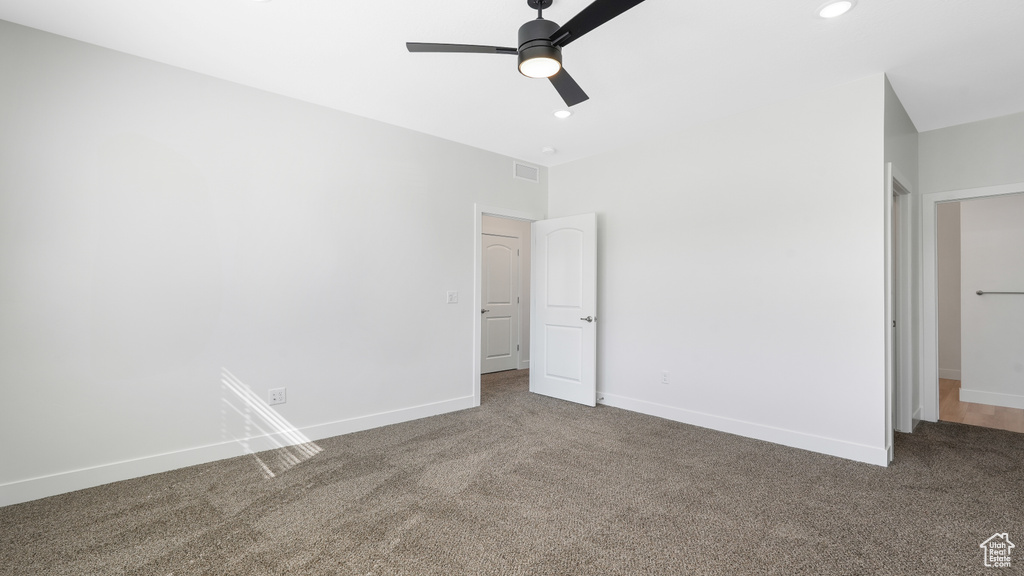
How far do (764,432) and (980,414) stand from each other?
2.50 m

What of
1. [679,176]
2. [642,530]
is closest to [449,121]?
[679,176]

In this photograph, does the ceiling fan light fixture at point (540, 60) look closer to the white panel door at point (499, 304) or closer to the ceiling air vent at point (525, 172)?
the ceiling air vent at point (525, 172)

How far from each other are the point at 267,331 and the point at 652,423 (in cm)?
318

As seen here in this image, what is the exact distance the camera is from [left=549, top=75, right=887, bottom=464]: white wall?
3.06 m

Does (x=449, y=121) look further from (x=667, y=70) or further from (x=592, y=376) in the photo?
(x=592, y=376)

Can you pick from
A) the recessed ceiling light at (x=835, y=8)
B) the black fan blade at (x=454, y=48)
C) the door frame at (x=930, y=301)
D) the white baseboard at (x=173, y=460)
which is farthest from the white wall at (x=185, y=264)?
the door frame at (x=930, y=301)

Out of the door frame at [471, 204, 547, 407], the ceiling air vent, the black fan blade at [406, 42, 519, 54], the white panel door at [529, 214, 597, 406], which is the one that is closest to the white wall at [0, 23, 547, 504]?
the door frame at [471, 204, 547, 407]

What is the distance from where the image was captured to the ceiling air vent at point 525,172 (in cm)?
483

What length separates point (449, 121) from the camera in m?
3.83

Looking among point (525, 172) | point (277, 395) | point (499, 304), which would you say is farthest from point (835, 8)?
point (499, 304)

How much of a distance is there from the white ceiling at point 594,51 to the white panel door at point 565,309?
4.37 ft

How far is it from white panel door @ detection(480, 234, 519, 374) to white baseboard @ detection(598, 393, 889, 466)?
83.5 inches

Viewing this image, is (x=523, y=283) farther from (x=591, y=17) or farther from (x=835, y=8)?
(x=591, y=17)

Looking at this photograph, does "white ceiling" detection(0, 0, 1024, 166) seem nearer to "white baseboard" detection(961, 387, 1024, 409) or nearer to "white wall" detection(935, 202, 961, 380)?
"white wall" detection(935, 202, 961, 380)
